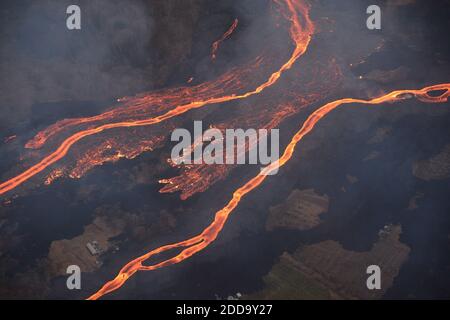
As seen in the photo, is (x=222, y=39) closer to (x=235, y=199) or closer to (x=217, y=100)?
(x=217, y=100)

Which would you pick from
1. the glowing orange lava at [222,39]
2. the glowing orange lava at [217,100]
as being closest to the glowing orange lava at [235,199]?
the glowing orange lava at [217,100]

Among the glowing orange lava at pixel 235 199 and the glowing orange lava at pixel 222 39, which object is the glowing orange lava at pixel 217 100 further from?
the glowing orange lava at pixel 235 199

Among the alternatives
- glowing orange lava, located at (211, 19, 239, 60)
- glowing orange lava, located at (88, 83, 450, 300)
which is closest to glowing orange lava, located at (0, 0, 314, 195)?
glowing orange lava, located at (211, 19, 239, 60)

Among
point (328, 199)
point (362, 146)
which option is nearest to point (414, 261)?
point (328, 199)

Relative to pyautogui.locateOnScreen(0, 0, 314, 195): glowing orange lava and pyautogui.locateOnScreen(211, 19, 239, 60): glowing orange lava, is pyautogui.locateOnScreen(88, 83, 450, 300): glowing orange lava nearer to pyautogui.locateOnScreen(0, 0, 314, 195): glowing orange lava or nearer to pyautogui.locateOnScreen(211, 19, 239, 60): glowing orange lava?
pyautogui.locateOnScreen(0, 0, 314, 195): glowing orange lava

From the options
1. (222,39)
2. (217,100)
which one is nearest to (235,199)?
(217,100)

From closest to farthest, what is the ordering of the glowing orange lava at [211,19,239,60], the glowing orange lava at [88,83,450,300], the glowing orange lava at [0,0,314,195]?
the glowing orange lava at [88,83,450,300]
the glowing orange lava at [0,0,314,195]
the glowing orange lava at [211,19,239,60]

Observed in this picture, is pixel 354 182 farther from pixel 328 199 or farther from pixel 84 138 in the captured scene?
pixel 84 138
